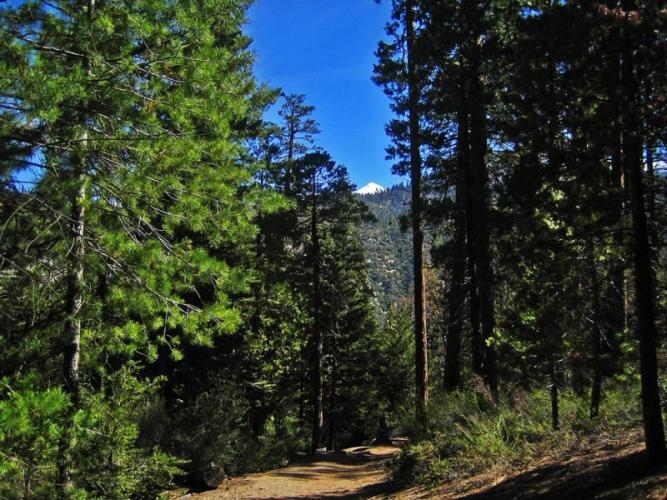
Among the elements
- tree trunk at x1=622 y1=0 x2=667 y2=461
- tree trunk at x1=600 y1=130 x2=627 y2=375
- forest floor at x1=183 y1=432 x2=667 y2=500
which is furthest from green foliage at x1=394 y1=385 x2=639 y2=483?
tree trunk at x1=622 y1=0 x2=667 y2=461

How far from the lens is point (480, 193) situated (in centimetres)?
1173

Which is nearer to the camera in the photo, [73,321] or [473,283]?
[73,321]

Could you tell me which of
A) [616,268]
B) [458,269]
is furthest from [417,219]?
[616,268]

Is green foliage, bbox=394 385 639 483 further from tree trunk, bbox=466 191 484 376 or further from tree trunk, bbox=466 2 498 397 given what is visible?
tree trunk, bbox=466 191 484 376

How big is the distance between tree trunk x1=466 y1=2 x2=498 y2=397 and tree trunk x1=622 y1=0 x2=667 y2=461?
5.79 m

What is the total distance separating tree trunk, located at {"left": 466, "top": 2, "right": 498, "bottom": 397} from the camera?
456 inches

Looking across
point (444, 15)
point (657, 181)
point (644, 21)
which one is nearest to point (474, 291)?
point (444, 15)

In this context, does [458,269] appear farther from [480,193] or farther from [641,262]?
[641,262]

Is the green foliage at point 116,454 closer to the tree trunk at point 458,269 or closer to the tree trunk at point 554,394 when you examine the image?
the tree trunk at point 554,394

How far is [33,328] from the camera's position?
545cm

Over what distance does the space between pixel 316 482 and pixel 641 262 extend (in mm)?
10369

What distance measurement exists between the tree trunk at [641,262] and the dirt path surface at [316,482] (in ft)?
19.0

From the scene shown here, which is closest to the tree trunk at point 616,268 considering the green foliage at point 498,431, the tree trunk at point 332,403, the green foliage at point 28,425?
the green foliage at point 498,431

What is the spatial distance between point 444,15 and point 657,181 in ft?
25.1
